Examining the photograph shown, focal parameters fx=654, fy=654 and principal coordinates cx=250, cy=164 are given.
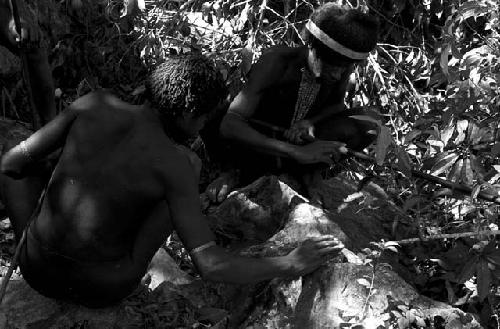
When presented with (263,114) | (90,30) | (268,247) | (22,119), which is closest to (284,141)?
(263,114)

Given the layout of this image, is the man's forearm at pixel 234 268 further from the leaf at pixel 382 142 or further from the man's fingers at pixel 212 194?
the man's fingers at pixel 212 194

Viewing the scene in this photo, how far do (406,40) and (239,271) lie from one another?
4168mm

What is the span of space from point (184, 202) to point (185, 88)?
1.36 ft

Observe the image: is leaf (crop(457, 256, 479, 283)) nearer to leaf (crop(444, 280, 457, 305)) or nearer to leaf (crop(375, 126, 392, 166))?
leaf (crop(444, 280, 457, 305))

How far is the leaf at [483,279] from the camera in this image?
8.37 ft

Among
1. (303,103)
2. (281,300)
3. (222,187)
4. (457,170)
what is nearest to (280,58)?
(303,103)

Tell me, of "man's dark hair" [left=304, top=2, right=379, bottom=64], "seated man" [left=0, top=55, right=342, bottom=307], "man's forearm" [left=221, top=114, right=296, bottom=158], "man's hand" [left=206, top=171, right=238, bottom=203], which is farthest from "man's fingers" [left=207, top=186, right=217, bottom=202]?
"seated man" [left=0, top=55, right=342, bottom=307]

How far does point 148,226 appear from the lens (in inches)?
106

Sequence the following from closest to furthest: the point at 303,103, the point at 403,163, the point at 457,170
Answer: the point at 457,170 < the point at 403,163 < the point at 303,103

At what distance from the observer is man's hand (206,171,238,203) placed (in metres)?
3.96

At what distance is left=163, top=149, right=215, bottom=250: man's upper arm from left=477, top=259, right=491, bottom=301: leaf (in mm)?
1083

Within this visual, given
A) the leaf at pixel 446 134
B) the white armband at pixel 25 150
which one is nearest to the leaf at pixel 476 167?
the leaf at pixel 446 134

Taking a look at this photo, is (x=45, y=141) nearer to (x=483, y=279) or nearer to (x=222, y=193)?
(x=222, y=193)

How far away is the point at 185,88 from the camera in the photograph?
2.37 meters
